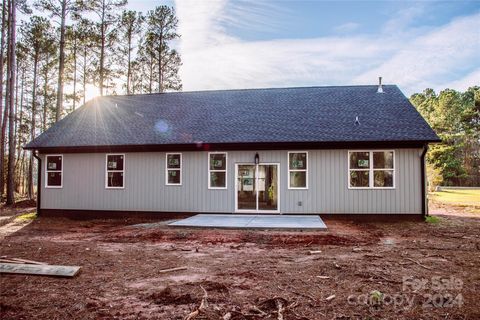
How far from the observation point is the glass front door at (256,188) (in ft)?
42.5

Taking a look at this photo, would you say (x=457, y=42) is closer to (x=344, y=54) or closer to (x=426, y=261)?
(x=344, y=54)

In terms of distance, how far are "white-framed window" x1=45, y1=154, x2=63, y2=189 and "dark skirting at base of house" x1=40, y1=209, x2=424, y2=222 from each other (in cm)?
115

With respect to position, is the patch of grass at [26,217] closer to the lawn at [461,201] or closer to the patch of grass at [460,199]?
the lawn at [461,201]

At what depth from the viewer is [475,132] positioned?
41.7m

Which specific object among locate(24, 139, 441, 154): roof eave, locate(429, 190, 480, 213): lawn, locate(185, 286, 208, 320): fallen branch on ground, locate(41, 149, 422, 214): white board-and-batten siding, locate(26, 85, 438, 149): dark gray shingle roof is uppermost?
locate(26, 85, 438, 149): dark gray shingle roof

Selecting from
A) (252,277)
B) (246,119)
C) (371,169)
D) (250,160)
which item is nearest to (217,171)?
(250,160)

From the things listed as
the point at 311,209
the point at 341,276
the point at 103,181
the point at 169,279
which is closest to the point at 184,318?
the point at 169,279

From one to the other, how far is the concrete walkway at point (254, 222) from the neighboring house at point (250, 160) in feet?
2.22

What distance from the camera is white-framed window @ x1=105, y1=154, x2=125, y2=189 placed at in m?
13.8

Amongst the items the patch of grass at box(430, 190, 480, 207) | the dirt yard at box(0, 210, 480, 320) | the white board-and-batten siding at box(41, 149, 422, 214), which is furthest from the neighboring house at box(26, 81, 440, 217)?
the patch of grass at box(430, 190, 480, 207)

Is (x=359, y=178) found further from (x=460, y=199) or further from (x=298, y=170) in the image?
(x=460, y=199)

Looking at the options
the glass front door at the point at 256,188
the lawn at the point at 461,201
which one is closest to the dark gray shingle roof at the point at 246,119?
the glass front door at the point at 256,188

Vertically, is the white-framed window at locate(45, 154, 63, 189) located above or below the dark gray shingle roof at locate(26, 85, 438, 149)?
below

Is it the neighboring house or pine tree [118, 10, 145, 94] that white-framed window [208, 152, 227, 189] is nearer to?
the neighboring house
